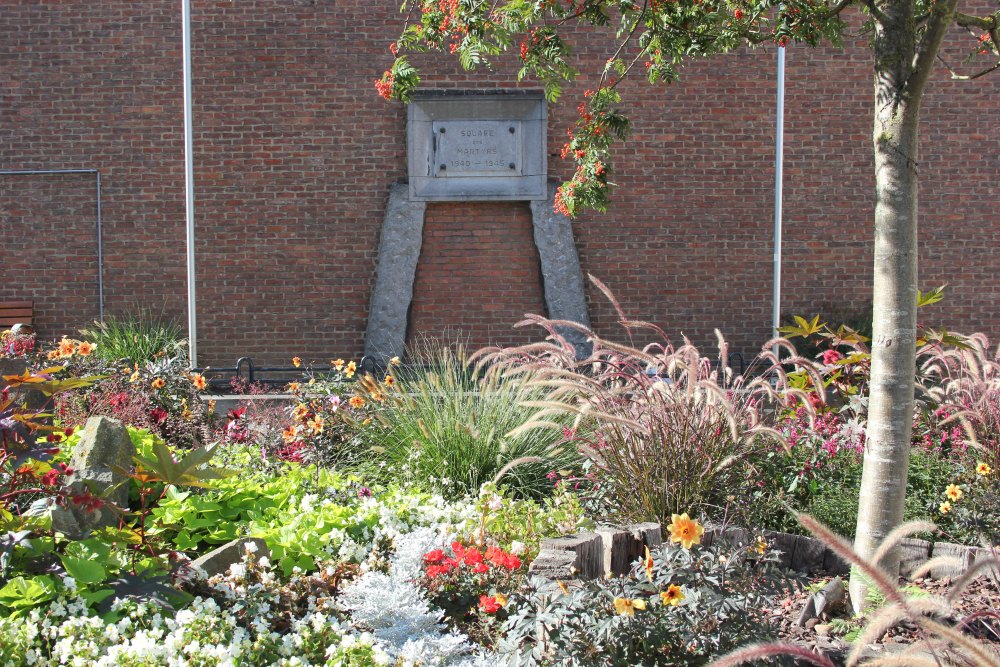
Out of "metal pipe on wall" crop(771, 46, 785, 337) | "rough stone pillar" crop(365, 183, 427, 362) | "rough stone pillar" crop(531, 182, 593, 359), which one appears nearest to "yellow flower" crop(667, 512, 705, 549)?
"metal pipe on wall" crop(771, 46, 785, 337)

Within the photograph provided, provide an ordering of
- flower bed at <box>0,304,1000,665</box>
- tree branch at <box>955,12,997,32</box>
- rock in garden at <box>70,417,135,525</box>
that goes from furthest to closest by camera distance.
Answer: tree branch at <box>955,12,997,32</box> < rock in garden at <box>70,417,135,525</box> < flower bed at <box>0,304,1000,665</box>

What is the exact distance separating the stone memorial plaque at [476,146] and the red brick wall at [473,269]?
192 mm

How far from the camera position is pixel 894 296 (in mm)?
3021

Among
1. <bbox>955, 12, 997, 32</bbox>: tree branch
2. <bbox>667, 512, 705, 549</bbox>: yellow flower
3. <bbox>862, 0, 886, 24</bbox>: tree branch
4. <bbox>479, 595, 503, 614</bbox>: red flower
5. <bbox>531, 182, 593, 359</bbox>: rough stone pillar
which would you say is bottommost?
<bbox>479, 595, 503, 614</bbox>: red flower

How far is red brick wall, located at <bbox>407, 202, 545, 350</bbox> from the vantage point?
9.98 metres

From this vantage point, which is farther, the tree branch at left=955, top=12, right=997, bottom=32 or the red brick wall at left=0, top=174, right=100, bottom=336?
the red brick wall at left=0, top=174, right=100, bottom=336

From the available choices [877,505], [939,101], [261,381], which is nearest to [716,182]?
[939,101]

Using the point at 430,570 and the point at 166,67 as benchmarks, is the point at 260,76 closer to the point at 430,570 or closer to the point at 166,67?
the point at 166,67

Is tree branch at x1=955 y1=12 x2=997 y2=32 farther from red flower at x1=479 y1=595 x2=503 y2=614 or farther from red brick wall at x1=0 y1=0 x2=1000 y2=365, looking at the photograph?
red brick wall at x1=0 y1=0 x2=1000 y2=365

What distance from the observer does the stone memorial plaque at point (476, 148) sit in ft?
32.4

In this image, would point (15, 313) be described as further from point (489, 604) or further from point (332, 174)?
point (489, 604)

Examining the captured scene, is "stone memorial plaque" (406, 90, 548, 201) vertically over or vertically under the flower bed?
over

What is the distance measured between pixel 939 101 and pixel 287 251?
7.11 meters

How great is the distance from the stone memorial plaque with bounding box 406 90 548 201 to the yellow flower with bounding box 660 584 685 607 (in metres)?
7.66
